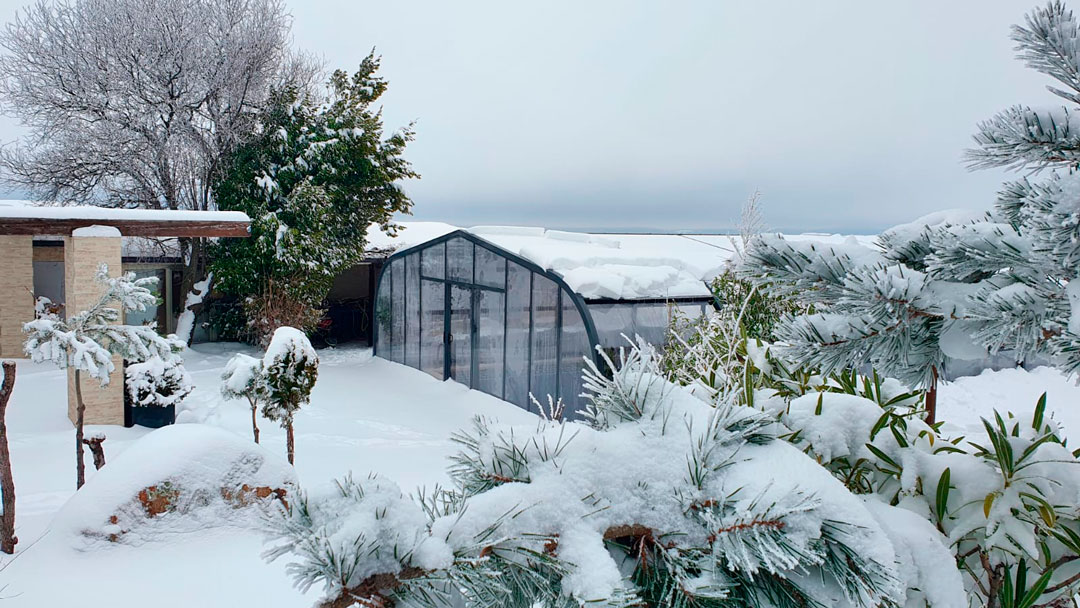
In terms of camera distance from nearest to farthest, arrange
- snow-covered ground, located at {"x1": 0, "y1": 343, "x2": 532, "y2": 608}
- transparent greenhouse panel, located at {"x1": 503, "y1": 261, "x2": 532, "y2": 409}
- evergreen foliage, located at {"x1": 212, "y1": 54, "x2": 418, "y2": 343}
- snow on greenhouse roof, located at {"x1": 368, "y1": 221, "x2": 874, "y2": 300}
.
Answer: snow-covered ground, located at {"x1": 0, "y1": 343, "x2": 532, "y2": 608}, snow on greenhouse roof, located at {"x1": 368, "y1": 221, "x2": 874, "y2": 300}, transparent greenhouse panel, located at {"x1": 503, "y1": 261, "x2": 532, "y2": 409}, evergreen foliage, located at {"x1": 212, "y1": 54, "x2": 418, "y2": 343}

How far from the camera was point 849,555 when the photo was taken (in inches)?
29.7

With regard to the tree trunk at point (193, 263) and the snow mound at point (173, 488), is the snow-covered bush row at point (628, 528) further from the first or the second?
the tree trunk at point (193, 263)

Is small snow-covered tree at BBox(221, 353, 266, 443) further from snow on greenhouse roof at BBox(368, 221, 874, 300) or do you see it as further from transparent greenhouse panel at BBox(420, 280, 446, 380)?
transparent greenhouse panel at BBox(420, 280, 446, 380)

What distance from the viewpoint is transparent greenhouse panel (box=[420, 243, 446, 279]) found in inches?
382

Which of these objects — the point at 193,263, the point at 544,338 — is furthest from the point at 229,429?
the point at 193,263

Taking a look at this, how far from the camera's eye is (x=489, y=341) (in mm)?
8648

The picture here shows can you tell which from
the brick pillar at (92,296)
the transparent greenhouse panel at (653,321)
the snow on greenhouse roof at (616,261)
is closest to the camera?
the brick pillar at (92,296)

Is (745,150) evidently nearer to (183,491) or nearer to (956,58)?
(956,58)

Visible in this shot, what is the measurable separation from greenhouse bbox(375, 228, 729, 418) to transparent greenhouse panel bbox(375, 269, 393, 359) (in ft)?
1.39

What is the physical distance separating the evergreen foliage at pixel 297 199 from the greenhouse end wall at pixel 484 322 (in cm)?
129

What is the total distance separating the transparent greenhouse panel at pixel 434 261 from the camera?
9.71 meters

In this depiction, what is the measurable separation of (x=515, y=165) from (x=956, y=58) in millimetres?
10809

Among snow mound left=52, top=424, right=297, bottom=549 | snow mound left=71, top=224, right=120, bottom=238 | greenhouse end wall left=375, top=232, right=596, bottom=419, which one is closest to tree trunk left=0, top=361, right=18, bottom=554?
snow mound left=52, top=424, right=297, bottom=549

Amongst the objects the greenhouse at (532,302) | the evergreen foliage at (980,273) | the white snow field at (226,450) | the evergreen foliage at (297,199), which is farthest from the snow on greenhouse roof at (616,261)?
the evergreen foliage at (980,273)
